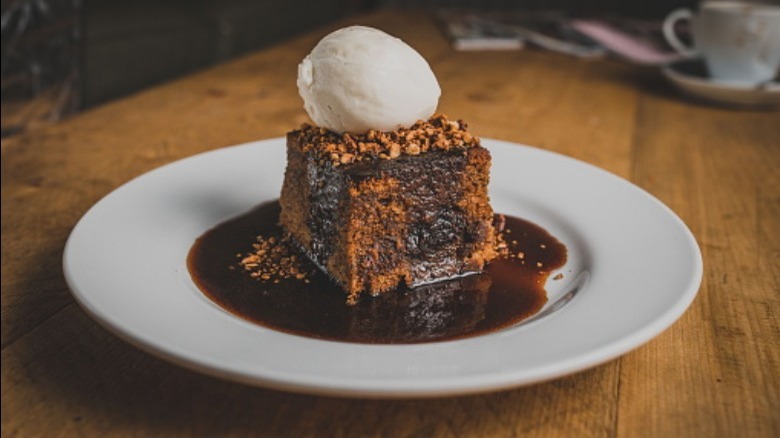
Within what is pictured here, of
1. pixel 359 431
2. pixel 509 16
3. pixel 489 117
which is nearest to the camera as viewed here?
pixel 359 431

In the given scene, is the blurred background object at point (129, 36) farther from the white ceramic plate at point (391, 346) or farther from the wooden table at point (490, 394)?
the white ceramic plate at point (391, 346)

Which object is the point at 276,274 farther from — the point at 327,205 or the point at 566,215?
the point at 566,215

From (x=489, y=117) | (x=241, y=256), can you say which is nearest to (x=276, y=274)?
(x=241, y=256)

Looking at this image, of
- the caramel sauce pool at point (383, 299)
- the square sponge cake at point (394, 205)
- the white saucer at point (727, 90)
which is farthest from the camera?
the white saucer at point (727, 90)

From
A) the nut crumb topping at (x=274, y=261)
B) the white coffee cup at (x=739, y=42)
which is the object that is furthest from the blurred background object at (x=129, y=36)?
the white coffee cup at (x=739, y=42)

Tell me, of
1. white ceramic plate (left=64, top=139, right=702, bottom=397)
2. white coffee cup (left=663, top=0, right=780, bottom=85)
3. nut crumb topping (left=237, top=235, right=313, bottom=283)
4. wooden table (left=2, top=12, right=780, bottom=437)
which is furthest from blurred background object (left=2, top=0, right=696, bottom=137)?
white coffee cup (left=663, top=0, right=780, bottom=85)

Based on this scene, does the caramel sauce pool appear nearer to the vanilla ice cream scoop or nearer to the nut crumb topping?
the nut crumb topping
